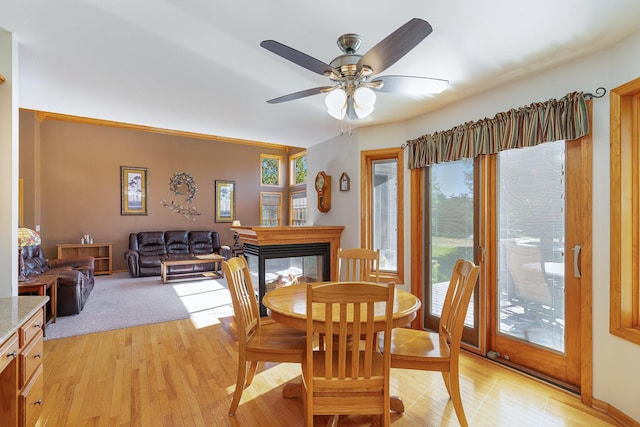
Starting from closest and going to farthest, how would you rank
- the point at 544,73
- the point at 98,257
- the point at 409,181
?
1. the point at 544,73
2. the point at 409,181
3. the point at 98,257

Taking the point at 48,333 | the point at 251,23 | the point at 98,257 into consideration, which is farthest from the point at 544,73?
the point at 98,257

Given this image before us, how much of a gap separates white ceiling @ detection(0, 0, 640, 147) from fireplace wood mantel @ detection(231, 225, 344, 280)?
144cm

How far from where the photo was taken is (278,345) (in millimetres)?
2068

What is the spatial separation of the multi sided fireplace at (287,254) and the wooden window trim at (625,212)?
273 centimetres

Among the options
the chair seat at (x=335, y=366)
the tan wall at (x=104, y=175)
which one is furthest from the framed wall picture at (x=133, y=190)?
the chair seat at (x=335, y=366)

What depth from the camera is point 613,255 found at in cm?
208

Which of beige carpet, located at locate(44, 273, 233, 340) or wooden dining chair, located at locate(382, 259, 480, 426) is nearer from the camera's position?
wooden dining chair, located at locate(382, 259, 480, 426)

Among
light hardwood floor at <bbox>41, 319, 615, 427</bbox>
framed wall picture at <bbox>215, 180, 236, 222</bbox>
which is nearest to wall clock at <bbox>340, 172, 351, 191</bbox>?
light hardwood floor at <bbox>41, 319, 615, 427</bbox>

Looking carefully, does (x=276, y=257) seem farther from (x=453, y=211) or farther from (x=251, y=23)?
(x=251, y=23)

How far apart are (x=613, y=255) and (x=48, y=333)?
522cm

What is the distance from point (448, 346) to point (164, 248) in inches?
270

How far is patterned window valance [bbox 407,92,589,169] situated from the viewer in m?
2.25

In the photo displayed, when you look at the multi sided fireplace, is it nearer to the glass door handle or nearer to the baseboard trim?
the glass door handle

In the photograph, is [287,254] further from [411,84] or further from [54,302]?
[54,302]
